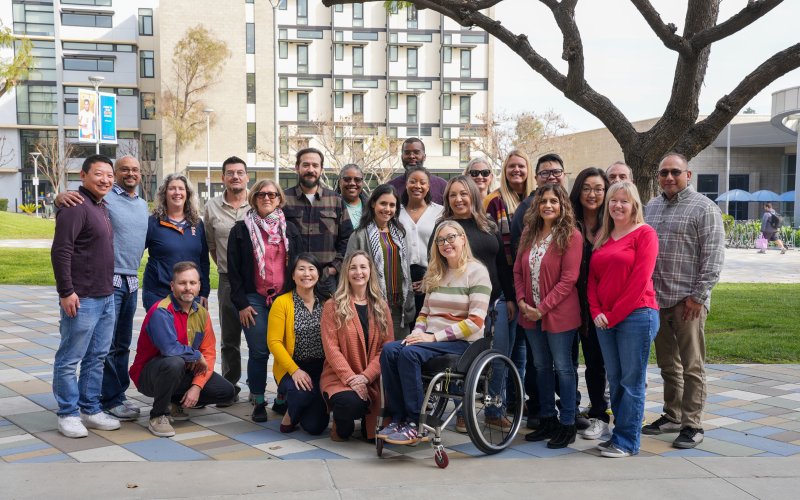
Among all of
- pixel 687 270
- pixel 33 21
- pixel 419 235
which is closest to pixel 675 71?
pixel 687 270

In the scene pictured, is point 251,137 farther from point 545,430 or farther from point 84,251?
point 545,430

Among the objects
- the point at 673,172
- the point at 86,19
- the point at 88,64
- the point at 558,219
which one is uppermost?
the point at 86,19

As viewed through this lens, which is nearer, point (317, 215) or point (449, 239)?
point (449, 239)

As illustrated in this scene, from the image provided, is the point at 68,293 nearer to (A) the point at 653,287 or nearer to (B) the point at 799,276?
(A) the point at 653,287

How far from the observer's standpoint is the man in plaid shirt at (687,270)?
565cm

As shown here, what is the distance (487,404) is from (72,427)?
294cm

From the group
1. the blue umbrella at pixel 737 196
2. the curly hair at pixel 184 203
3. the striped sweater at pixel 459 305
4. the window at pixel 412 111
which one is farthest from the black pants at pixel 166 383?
the window at pixel 412 111

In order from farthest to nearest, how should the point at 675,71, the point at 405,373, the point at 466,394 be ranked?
the point at 675,71 < the point at 405,373 < the point at 466,394

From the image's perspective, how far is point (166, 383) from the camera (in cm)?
591

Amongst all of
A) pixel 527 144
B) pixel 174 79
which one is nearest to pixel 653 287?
pixel 527 144

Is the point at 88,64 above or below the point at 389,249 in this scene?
above

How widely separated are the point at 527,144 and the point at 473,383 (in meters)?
50.8

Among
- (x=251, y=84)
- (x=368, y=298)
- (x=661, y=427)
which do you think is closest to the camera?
(x=368, y=298)

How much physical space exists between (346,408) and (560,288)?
5.60ft
